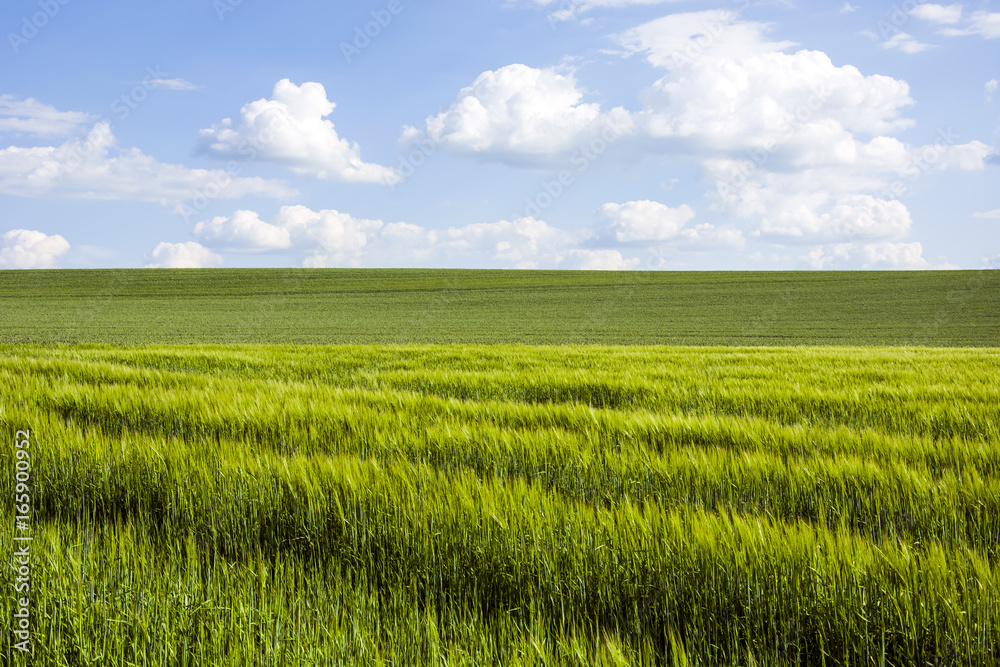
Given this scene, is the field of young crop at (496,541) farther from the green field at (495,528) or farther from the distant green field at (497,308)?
the distant green field at (497,308)

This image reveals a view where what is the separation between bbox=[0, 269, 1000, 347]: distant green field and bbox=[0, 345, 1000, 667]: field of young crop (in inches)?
1010

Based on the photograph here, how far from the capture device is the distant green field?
3269cm

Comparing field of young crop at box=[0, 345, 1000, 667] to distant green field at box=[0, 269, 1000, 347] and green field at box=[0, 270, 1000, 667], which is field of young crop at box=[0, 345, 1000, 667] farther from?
distant green field at box=[0, 269, 1000, 347]

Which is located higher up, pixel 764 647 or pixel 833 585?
pixel 833 585

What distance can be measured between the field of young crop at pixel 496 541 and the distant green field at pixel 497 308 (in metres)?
25.6

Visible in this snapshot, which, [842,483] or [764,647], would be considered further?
[842,483]

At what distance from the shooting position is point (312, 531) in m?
2.43

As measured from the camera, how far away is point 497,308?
5275 centimetres

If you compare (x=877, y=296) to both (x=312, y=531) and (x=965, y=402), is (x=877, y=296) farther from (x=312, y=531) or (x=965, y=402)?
(x=312, y=531)

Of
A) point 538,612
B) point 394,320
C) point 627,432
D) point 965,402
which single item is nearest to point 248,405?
point 627,432

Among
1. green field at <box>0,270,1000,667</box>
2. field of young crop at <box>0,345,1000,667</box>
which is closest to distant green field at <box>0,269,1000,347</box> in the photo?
green field at <box>0,270,1000,667</box>

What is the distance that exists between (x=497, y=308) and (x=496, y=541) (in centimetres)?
5070

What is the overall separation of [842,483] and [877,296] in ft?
203

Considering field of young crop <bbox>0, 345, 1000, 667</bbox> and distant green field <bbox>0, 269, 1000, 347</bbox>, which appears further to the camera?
distant green field <bbox>0, 269, 1000, 347</bbox>
